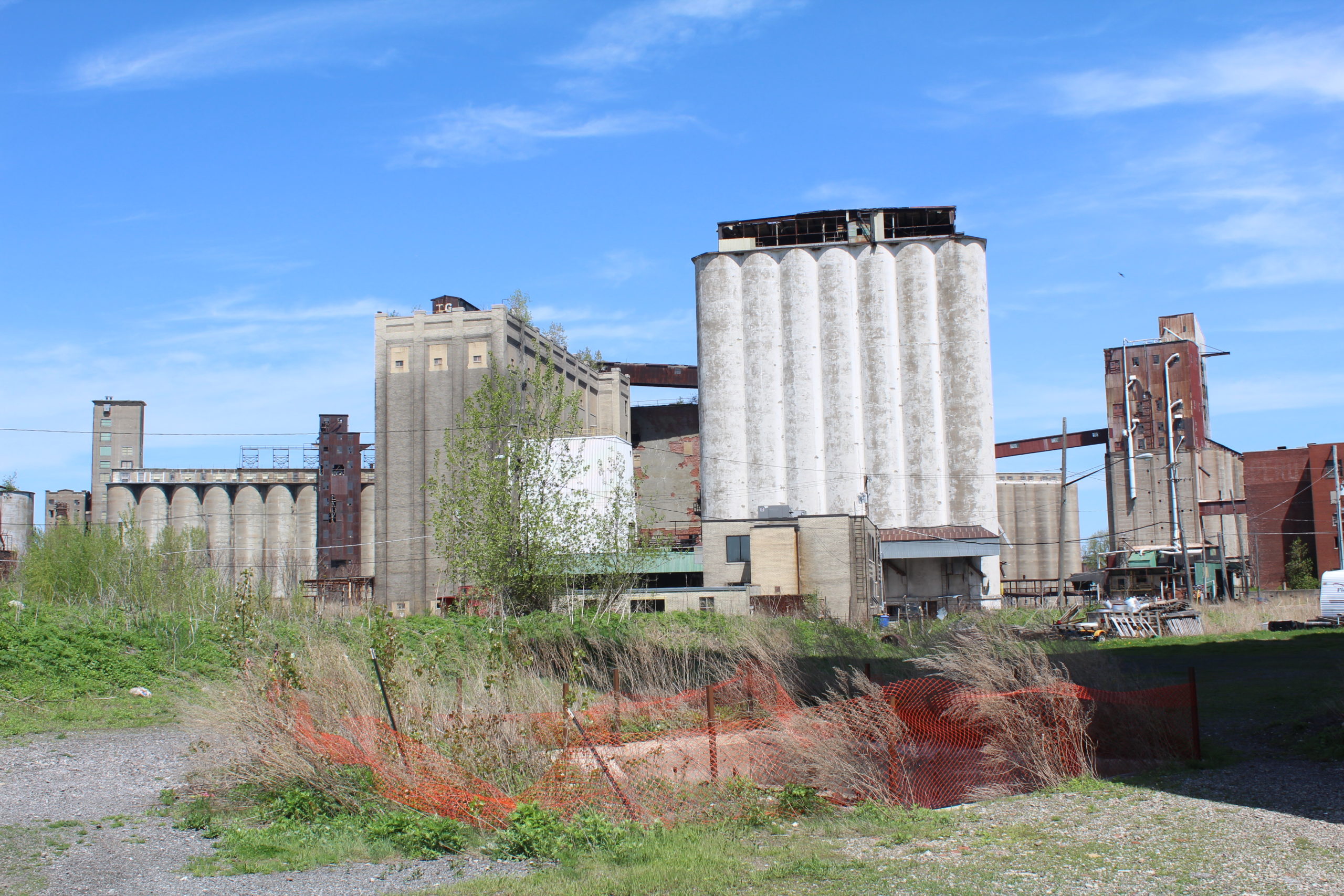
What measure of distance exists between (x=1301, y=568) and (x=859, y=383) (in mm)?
28379

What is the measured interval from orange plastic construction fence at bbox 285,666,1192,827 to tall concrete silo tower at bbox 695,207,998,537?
144ft

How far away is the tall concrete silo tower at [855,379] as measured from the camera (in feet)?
188

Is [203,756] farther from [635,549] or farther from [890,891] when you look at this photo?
[635,549]

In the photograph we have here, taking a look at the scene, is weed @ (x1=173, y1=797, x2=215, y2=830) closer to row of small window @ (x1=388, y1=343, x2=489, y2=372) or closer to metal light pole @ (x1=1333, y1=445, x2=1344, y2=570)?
row of small window @ (x1=388, y1=343, x2=489, y2=372)

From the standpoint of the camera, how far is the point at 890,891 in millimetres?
7504

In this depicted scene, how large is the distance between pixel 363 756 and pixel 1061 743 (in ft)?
23.2

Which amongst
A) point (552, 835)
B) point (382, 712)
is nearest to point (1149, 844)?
point (552, 835)

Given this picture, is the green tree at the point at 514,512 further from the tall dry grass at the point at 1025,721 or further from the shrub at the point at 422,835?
the shrub at the point at 422,835

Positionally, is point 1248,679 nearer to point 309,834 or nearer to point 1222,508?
point 309,834

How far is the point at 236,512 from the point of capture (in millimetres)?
83062

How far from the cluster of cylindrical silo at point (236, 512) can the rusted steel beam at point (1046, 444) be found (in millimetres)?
51140

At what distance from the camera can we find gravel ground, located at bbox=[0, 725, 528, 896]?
27.4 ft

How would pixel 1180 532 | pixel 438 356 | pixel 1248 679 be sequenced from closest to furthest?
pixel 1248 679
pixel 1180 532
pixel 438 356

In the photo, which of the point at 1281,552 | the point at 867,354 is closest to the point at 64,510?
the point at 867,354
